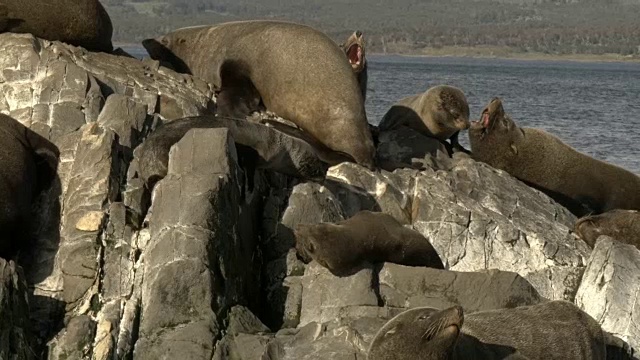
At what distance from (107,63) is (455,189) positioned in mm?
4203

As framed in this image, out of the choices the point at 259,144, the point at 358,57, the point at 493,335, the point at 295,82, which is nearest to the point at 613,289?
the point at 493,335

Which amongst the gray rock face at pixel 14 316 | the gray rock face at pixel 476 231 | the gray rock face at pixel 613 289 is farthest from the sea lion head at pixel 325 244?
the gray rock face at pixel 613 289

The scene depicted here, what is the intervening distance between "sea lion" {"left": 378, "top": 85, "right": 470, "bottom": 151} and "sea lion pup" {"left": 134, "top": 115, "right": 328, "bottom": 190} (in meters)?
3.05

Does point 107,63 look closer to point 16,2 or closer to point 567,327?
point 16,2

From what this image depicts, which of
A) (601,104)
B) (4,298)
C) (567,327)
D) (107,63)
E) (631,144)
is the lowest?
(601,104)

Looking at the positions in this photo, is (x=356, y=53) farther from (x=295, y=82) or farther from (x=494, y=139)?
(x=494, y=139)

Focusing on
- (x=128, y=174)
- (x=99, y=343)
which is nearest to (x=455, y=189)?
(x=128, y=174)

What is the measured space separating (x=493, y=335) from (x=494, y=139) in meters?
6.86

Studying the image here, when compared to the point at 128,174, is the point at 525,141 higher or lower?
lower

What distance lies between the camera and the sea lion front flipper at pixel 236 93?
1435cm

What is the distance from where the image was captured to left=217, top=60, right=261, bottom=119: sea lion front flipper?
1435 centimetres

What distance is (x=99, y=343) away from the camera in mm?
10453

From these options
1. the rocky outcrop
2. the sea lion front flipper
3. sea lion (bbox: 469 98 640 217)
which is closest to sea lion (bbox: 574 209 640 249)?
the rocky outcrop

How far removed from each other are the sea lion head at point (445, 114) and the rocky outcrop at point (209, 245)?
1.31m
